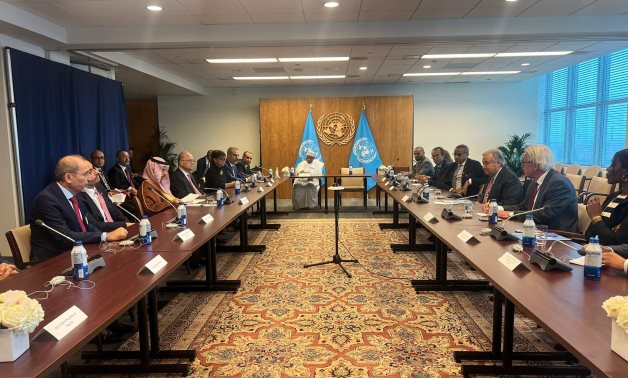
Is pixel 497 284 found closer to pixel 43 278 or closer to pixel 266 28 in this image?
pixel 43 278

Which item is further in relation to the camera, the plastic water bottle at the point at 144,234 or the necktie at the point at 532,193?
the necktie at the point at 532,193

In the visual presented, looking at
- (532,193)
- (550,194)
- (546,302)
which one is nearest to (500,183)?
(532,193)

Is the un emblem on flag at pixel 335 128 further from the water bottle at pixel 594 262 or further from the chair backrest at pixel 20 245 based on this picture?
the water bottle at pixel 594 262

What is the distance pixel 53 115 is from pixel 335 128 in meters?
6.22

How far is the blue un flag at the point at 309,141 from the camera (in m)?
10.2

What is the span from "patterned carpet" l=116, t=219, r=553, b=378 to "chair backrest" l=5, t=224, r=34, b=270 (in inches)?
35.1

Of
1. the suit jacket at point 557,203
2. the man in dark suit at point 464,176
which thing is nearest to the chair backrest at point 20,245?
the suit jacket at point 557,203

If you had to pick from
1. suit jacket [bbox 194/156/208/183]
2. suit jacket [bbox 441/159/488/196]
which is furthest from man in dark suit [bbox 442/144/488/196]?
suit jacket [bbox 194/156/208/183]

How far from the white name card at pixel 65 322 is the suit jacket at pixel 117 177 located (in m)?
5.70

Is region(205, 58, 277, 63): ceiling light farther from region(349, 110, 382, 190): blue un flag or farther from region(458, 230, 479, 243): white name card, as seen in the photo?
region(458, 230, 479, 243): white name card

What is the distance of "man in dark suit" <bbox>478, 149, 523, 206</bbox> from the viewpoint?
4285mm

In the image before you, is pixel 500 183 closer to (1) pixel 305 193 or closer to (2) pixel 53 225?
(2) pixel 53 225

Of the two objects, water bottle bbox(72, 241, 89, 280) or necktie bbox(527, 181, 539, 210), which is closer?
water bottle bbox(72, 241, 89, 280)

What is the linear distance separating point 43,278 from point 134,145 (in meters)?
10.9
